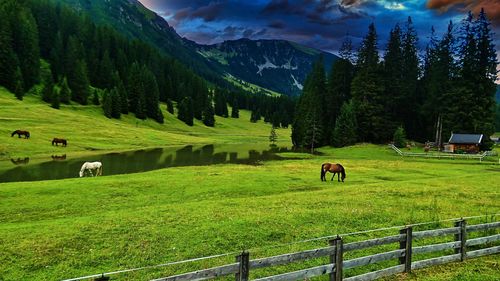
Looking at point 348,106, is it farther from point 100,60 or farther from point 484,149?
point 100,60

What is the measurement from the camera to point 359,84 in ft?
364

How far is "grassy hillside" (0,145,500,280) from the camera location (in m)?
15.8

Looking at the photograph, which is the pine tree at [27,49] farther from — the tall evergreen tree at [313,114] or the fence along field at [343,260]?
the fence along field at [343,260]

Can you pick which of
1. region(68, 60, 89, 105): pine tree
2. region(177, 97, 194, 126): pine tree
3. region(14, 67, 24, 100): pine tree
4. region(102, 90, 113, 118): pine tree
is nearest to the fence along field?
region(14, 67, 24, 100): pine tree

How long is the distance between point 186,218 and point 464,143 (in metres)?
83.8

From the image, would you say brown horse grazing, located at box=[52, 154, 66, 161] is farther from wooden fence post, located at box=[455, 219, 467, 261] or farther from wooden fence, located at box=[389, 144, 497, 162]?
wooden fence, located at box=[389, 144, 497, 162]

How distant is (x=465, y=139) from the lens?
87.3m

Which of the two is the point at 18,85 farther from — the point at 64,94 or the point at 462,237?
the point at 462,237

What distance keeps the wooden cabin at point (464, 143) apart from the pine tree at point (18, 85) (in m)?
125

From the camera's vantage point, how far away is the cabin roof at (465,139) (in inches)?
3388

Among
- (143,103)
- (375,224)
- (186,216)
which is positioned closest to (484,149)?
(375,224)

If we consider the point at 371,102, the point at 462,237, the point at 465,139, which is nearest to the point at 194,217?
the point at 462,237

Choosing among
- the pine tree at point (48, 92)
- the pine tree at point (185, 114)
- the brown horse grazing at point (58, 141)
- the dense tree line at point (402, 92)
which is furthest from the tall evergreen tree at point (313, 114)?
the pine tree at point (48, 92)

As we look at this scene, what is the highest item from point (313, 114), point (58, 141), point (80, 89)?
point (80, 89)
